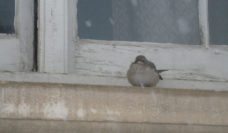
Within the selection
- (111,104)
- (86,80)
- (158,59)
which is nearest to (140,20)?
(158,59)

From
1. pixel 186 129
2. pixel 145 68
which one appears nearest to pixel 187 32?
pixel 145 68

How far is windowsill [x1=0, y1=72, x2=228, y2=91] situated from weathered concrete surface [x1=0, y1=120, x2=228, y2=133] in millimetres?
136

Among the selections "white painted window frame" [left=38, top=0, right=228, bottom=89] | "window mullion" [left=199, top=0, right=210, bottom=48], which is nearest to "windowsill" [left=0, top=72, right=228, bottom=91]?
"white painted window frame" [left=38, top=0, right=228, bottom=89]

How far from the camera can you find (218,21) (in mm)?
1959

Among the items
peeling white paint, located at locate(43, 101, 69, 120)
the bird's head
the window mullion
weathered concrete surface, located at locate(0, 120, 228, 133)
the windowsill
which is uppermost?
the window mullion

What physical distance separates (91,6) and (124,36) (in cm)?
10

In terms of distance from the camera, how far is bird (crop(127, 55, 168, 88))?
1.75 m

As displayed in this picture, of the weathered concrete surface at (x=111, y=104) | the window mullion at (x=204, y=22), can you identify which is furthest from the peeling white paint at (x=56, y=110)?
the window mullion at (x=204, y=22)

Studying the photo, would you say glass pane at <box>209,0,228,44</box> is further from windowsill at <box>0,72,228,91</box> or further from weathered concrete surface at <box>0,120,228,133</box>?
weathered concrete surface at <box>0,120,228,133</box>

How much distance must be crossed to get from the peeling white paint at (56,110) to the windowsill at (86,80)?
0.14 metres

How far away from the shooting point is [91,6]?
1.91 m

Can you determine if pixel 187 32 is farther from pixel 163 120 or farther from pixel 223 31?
pixel 163 120

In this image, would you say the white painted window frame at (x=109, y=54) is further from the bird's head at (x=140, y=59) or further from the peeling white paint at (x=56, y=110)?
the peeling white paint at (x=56, y=110)

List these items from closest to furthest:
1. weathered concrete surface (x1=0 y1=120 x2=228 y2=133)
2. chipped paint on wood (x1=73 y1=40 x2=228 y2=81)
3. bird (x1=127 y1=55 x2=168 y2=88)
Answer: weathered concrete surface (x1=0 y1=120 x2=228 y2=133)
bird (x1=127 y1=55 x2=168 y2=88)
chipped paint on wood (x1=73 y1=40 x2=228 y2=81)
